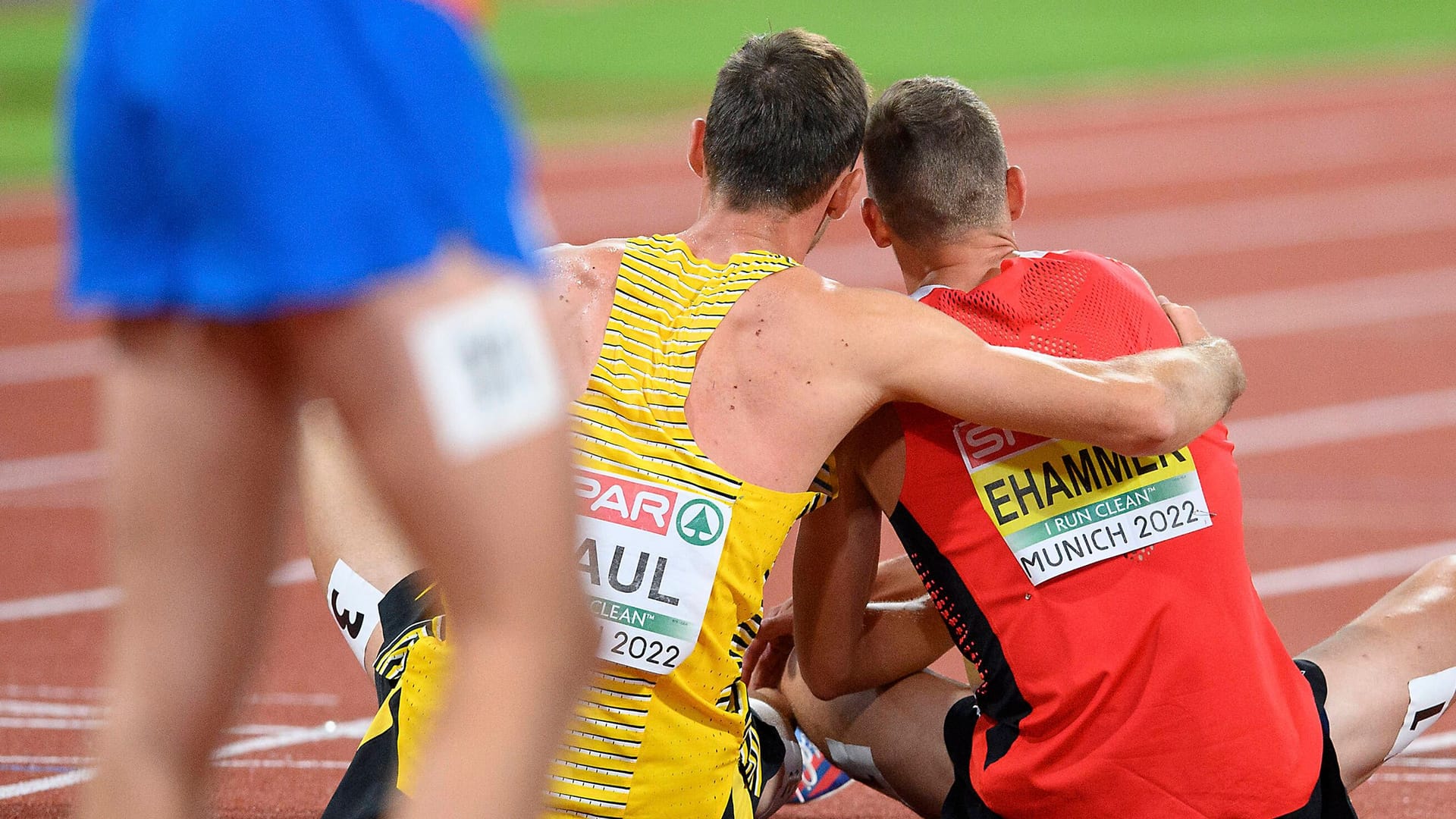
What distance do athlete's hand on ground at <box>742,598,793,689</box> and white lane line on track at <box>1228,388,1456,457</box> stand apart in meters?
3.92

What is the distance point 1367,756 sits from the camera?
10.8ft

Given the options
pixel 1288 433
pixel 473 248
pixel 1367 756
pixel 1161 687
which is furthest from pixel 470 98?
pixel 1288 433

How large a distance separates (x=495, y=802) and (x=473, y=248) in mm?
530

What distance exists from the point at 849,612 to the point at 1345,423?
5178mm

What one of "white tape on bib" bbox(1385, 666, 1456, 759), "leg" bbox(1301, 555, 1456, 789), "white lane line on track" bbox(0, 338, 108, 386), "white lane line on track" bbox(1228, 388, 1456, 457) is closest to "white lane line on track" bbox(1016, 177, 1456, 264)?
"white lane line on track" bbox(1228, 388, 1456, 457)

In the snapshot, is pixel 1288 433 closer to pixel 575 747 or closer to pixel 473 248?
pixel 575 747

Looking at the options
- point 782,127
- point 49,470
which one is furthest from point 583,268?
point 49,470

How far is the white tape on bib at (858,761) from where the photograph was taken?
A: 3.55m

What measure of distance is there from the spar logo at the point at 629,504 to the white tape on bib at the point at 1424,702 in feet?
4.74

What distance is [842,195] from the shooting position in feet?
10.3

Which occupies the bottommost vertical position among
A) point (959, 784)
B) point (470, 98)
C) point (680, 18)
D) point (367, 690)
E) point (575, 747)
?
point (680, 18)

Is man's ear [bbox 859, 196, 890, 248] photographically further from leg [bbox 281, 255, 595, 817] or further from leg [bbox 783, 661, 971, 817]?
leg [bbox 281, 255, 595, 817]

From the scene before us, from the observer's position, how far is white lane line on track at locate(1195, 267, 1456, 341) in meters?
9.99

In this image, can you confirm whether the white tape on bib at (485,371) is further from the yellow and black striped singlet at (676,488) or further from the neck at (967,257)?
the neck at (967,257)
